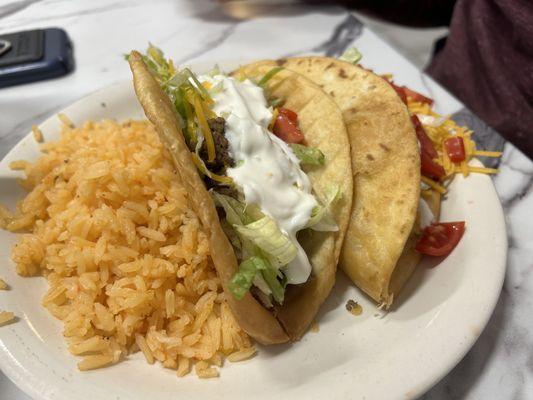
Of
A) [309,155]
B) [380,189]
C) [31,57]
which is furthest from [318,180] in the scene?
[31,57]

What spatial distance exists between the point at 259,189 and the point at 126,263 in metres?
0.50

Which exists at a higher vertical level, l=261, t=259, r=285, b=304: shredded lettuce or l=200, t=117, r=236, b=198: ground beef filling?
l=200, t=117, r=236, b=198: ground beef filling

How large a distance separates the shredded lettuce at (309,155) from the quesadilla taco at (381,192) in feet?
0.44

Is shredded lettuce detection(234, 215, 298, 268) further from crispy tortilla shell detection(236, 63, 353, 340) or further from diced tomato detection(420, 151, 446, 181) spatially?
diced tomato detection(420, 151, 446, 181)

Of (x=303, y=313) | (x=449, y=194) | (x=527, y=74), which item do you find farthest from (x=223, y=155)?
(x=527, y=74)

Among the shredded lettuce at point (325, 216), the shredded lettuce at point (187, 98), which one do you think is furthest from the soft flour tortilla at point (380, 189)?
the shredded lettuce at point (187, 98)

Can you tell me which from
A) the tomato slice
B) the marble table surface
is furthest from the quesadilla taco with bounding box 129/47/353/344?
the marble table surface

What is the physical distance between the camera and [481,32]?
2824 millimetres

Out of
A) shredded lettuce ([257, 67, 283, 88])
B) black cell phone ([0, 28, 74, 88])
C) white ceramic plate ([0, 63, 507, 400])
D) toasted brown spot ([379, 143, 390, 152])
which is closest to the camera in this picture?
white ceramic plate ([0, 63, 507, 400])

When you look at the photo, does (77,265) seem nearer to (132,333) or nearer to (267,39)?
(132,333)

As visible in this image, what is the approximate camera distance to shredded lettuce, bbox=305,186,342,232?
163 centimetres

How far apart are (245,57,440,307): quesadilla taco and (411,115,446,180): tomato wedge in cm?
9

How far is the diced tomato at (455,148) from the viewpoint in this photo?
6.51 ft

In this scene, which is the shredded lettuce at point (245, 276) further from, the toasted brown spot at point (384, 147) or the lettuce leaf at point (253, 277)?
the toasted brown spot at point (384, 147)
